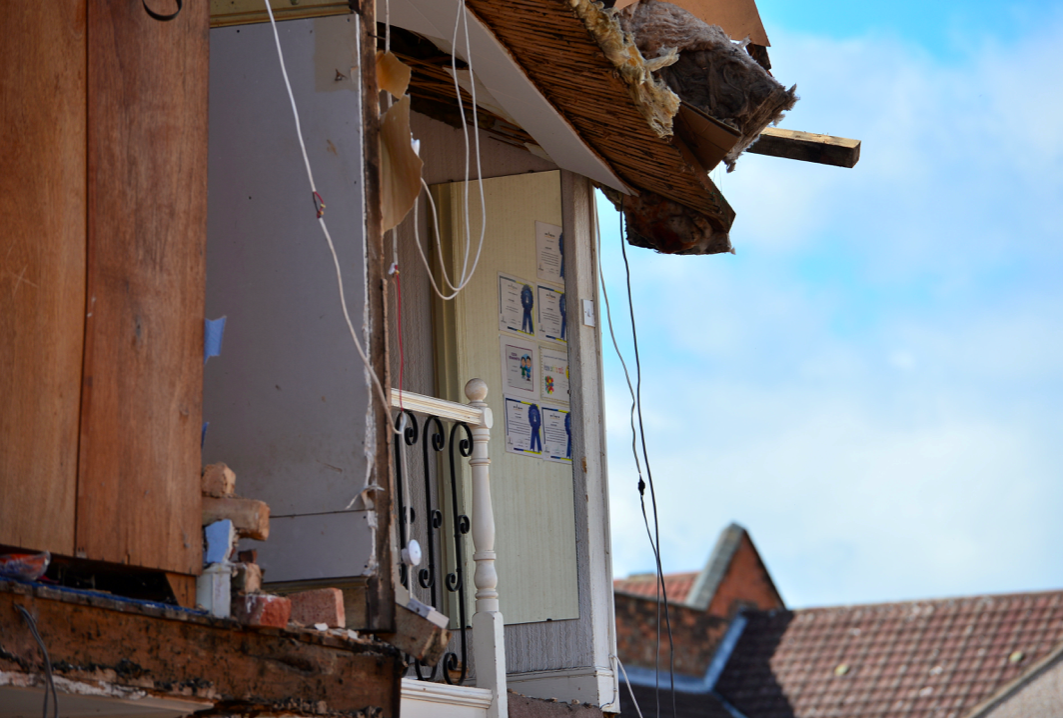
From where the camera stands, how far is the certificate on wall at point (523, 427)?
20.5 feet

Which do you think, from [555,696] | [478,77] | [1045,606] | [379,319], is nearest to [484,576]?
[555,696]

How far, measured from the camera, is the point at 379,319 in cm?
365

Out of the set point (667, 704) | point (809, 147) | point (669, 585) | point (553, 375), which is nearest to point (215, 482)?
point (553, 375)

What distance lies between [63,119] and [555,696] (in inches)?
155

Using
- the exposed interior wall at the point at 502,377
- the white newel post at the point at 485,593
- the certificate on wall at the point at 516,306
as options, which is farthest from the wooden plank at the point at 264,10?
the certificate on wall at the point at 516,306

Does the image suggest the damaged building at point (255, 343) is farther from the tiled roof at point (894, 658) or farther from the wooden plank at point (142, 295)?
the tiled roof at point (894, 658)

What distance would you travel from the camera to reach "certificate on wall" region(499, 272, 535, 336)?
642 cm

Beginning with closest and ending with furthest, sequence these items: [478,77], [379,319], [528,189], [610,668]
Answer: [379,319], [478,77], [610,668], [528,189]

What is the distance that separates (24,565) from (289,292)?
4.22ft

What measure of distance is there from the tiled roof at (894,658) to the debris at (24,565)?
16.5 metres

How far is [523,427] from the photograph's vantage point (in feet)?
20.6

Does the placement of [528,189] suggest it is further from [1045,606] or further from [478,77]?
[1045,606]

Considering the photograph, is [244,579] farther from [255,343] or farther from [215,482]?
[255,343]

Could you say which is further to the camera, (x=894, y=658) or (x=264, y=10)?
(x=894, y=658)
